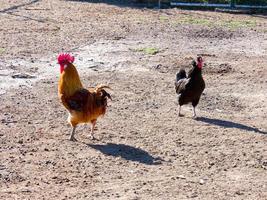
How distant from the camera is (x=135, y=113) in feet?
31.9

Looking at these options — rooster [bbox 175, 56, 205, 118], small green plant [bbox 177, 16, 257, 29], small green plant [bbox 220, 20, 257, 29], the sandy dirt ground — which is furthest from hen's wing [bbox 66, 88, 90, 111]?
small green plant [bbox 220, 20, 257, 29]

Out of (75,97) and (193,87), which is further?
(193,87)

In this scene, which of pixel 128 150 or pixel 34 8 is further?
pixel 34 8

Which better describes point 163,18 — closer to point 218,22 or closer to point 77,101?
point 218,22

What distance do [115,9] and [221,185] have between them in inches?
477

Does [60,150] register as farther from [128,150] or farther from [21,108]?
[21,108]

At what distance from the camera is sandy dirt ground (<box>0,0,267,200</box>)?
7.14 metres

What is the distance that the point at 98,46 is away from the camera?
1392 centimetres

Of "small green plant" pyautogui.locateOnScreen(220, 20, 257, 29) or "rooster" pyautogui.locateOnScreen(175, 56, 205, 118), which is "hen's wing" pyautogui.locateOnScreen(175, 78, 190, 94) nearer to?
"rooster" pyautogui.locateOnScreen(175, 56, 205, 118)

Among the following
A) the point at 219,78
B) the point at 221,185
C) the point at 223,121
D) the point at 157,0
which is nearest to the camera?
the point at 221,185

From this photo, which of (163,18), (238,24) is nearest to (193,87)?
(238,24)

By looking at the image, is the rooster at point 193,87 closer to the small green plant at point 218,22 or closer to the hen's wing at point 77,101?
the hen's wing at point 77,101

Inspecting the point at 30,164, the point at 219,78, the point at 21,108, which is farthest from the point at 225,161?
the point at 219,78

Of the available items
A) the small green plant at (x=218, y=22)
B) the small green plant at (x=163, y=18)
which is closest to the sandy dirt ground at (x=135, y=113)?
the small green plant at (x=218, y=22)
